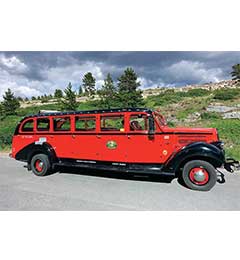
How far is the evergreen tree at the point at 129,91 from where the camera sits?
969 inches

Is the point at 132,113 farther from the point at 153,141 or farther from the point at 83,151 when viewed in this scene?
the point at 83,151

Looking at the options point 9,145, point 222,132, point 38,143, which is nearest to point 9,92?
point 9,145

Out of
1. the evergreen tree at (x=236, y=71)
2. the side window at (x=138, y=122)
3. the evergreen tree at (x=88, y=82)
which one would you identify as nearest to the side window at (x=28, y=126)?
the side window at (x=138, y=122)

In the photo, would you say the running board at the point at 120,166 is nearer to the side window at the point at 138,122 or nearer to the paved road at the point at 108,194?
the paved road at the point at 108,194

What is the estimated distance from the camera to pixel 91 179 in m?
5.39

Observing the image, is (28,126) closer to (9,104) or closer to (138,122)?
(138,122)

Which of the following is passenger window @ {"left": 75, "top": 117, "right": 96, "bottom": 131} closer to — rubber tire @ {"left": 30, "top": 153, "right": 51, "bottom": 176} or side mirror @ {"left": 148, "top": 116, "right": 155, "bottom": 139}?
rubber tire @ {"left": 30, "top": 153, "right": 51, "bottom": 176}

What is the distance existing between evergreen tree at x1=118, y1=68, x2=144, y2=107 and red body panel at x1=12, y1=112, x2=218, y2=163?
19087mm

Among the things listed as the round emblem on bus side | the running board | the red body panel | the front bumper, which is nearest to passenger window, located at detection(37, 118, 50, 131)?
the red body panel

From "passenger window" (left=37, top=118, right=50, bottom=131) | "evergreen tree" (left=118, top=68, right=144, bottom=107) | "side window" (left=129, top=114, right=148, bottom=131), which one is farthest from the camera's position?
"evergreen tree" (left=118, top=68, right=144, bottom=107)

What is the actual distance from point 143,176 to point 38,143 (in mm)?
3720

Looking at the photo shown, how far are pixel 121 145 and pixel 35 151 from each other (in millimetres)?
3134

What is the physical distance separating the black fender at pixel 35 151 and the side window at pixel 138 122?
2.87 m

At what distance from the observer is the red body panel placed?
15.6 feet
